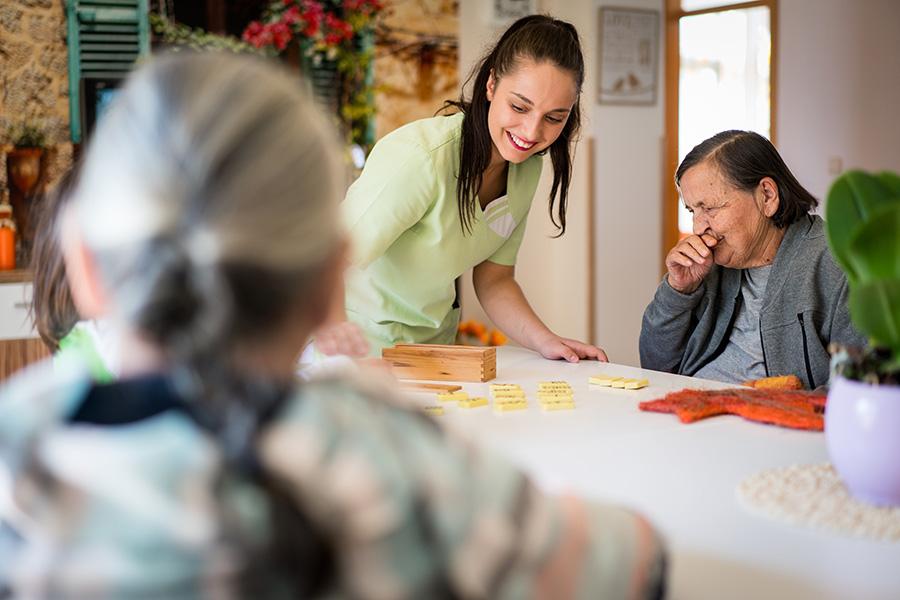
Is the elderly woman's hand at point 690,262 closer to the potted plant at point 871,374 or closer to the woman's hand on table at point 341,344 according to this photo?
the woman's hand on table at point 341,344

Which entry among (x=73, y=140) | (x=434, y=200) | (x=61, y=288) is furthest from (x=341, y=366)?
(x=73, y=140)

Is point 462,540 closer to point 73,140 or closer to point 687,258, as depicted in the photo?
point 687,258

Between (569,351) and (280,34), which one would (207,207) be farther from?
(280,34)

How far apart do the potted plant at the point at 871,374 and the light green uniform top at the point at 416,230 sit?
41.5 inches

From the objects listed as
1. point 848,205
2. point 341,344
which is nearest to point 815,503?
point 848,205

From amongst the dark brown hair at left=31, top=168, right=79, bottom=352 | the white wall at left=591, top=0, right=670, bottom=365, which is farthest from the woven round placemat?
the white wall at left=591, top=0, right=670, bottom=365

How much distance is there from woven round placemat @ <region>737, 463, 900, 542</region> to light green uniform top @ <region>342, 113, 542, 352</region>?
3.41 feet

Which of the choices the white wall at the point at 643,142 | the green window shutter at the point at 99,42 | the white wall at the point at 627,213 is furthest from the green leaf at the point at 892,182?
the white wall at the point at 627,213

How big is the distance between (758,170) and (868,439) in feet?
4.00

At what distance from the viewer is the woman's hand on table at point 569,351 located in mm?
2094

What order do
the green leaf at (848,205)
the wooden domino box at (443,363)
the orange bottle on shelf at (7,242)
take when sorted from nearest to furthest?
the green leaf at (848,205) < the wooden domino box at (443,363) < the orange bottle on shelf at (7,242)

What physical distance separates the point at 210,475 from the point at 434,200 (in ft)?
4.88

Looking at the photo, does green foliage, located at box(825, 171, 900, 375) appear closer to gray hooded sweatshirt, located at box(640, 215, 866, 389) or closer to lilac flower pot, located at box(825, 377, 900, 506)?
lilac flower pot, located at box(825, 377, 900, 506)

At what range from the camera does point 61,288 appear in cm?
167
